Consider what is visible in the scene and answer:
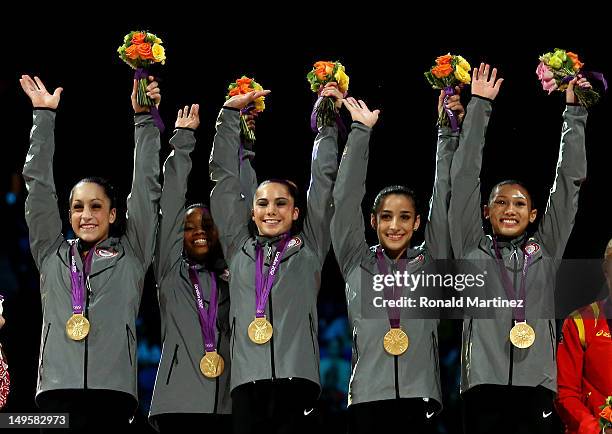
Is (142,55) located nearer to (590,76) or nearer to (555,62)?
(555,62)

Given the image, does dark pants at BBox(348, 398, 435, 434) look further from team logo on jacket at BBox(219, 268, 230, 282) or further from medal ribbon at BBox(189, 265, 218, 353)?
team logo on jacket at BBox(219, 268, 230, 282)

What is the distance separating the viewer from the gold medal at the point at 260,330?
16.6ft

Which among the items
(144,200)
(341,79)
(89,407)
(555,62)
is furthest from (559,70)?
(89,407)

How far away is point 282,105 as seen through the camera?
706cm

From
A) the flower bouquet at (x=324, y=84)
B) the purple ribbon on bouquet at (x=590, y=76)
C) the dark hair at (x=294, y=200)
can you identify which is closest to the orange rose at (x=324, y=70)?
the flower bouquet at (x=324, y=84)

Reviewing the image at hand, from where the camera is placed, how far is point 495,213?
5395 mm

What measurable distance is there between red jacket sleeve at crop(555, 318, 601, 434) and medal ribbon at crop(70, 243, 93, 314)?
2.02 metres

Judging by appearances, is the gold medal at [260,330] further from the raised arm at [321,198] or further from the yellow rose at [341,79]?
the yellow rose at [341,79]

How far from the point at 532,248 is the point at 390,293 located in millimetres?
638

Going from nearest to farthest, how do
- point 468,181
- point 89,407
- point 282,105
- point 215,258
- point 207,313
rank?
point 89,407, point 468,181, point 207,313, point 215,258, point 282,105

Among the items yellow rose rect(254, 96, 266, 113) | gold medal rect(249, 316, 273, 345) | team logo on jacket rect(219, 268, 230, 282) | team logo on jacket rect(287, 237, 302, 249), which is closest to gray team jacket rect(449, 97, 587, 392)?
team logo on jacket rect(287, 237, 302, 249)

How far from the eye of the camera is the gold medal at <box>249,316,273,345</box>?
5070 mm

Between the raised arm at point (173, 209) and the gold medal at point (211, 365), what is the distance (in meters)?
0.43

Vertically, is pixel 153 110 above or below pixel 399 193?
above
